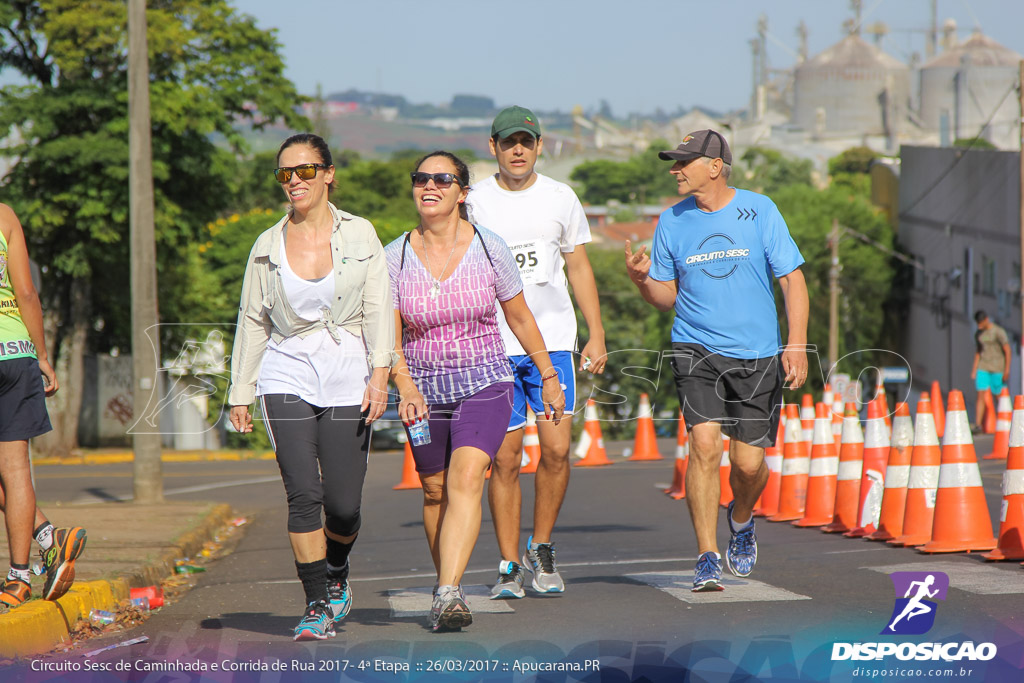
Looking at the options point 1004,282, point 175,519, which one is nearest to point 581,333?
point 1004,282

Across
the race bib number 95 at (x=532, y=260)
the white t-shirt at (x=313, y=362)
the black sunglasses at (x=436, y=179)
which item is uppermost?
the black sunglasses at (x=436, y=179)

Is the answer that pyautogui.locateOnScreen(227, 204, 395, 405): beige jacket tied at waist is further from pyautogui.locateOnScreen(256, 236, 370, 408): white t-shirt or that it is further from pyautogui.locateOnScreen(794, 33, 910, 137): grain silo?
pyautogui.locateOnScreen(794, 33, 910, 137): grain silo

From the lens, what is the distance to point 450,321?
5914 mm

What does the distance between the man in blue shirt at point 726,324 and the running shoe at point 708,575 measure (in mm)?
218

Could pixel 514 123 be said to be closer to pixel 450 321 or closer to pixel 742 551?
pixel 450 321

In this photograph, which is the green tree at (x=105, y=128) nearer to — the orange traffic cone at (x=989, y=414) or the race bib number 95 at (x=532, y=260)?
the orange traffic cone at (x=989, y=414)

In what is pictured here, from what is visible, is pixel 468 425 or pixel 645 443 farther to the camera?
pixel 645 443

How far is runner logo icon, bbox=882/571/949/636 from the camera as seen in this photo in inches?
213

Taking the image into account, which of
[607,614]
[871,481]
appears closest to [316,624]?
[607,614]

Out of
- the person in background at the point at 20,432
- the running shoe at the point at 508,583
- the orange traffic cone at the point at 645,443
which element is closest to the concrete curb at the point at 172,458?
the orange traffic cone at the point at 645,443

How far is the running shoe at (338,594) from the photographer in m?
5.82

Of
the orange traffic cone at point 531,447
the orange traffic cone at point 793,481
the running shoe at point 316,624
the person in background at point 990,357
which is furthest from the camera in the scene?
the person in background at point 990,357

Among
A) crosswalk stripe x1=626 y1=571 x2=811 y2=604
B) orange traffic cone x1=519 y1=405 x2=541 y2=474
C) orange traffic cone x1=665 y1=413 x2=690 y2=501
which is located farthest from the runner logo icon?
orange traffic cone x1=519 y1=405 x2=541 y2=474

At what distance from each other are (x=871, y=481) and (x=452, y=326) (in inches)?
182
